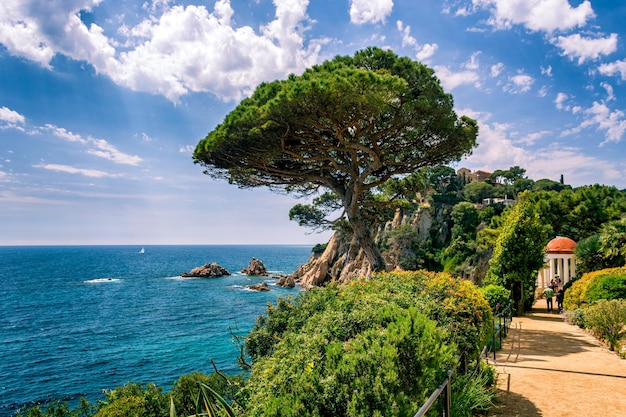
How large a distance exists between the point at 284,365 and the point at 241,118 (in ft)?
30.8

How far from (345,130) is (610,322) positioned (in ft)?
28.3

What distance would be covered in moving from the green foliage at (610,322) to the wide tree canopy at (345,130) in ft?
20.0

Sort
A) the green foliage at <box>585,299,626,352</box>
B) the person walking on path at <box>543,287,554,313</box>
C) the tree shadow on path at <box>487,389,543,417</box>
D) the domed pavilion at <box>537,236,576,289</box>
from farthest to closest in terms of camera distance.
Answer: the domed pavilion at <box>537,236,576,289</box>
the person walking on path at <box>543,287,554,313</box>
the green foliage at <box>585,299,626,352</box>
the tree shadow on path at <box>487,389,543,417</box>

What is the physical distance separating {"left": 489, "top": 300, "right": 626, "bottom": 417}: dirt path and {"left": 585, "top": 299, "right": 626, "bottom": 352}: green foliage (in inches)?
10.2

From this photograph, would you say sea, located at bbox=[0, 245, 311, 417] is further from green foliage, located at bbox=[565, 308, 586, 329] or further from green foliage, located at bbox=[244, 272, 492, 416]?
green foliage, located at bbox=[565, 308, 586, 329]

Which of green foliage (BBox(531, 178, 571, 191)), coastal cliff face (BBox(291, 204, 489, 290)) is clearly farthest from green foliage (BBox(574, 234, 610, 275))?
green foliage (BBox(531, 178, 571, 191))

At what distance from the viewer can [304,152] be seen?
13.7 meters

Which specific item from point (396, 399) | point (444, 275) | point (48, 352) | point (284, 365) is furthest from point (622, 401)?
point (48, 352)

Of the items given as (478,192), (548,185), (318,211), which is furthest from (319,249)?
(318,211)

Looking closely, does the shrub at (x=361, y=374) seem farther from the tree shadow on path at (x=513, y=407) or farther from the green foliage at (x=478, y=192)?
the green foliage at (x=478, y=192)

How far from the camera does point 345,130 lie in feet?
40.3

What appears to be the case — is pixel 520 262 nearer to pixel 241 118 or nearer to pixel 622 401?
pixel 622 401

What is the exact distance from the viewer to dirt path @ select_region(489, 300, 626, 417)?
17.1 feet

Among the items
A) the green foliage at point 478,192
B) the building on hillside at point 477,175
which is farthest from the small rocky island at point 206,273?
the building on hillside at point 477,175
